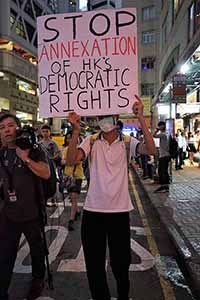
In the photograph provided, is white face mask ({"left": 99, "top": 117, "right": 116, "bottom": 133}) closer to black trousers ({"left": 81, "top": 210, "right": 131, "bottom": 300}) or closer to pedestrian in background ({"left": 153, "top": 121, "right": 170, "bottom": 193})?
black trousers ({"left": 81, "top": 210, "right": 131, "bottom": 300})

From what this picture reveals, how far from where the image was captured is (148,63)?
53125 mm

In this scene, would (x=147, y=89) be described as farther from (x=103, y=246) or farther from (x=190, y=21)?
(x=103, y=246)

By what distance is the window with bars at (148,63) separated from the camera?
174ft

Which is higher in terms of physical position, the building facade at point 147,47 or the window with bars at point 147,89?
the building facade at point 147,47

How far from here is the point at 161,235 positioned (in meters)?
6.91

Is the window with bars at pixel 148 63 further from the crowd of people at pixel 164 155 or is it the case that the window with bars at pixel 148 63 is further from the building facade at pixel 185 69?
the crowd of people at pixel 164 155

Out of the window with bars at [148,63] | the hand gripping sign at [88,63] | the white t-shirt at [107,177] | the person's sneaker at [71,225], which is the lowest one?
the person's sneaker at [71,225]

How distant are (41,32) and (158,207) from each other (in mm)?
5767

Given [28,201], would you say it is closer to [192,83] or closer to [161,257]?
[161,257]

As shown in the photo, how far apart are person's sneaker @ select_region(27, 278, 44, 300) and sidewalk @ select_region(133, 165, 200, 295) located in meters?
1.65

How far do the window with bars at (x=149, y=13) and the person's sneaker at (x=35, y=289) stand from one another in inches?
2042

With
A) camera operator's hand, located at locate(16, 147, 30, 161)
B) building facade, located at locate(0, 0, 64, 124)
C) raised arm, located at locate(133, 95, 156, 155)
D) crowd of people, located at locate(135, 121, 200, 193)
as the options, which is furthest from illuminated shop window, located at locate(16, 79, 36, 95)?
raised arm, located at locate(133, 95, 156, 155)

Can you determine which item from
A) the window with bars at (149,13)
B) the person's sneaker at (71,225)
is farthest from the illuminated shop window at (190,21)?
the window with bars at (149,13)

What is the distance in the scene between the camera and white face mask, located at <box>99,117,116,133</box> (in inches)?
141
